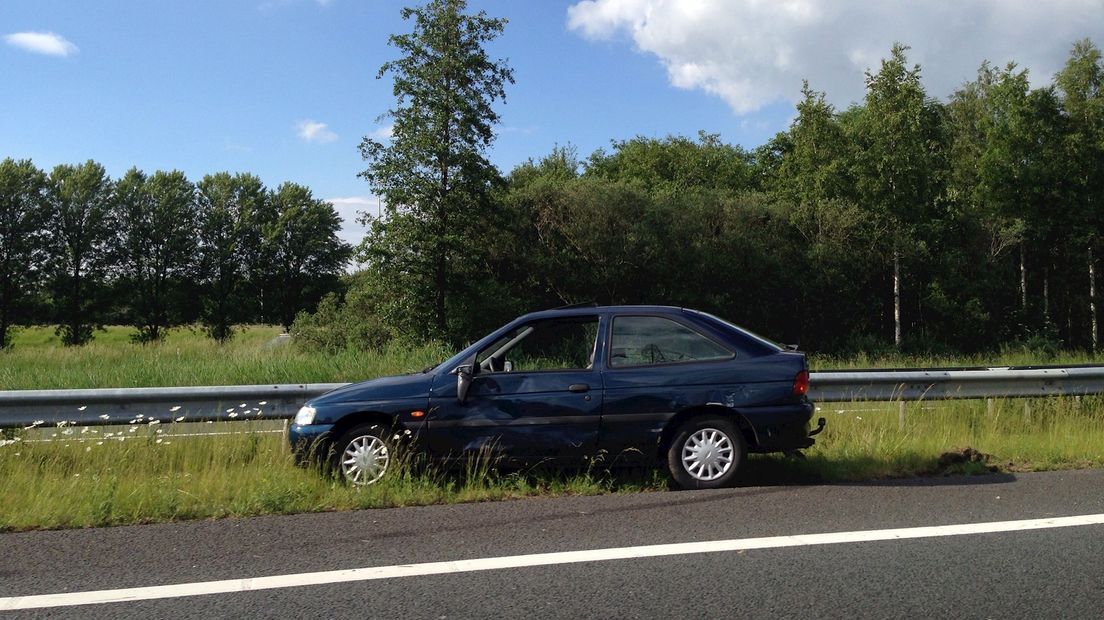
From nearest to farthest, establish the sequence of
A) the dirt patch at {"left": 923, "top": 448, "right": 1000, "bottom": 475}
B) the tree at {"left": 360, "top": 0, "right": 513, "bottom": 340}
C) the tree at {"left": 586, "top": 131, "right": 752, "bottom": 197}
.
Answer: the dirt patch at {"left": 923, "top": 448, "right": 1000, "bottom": 475}, the tree at {"left": 360, "top": 0, "right": 513, "bottom": 340}, the tree at {"left": 586, "top": 131, "right": 752, "bottom": 197}

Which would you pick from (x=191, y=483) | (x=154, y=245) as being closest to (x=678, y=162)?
(x=154, y=245)

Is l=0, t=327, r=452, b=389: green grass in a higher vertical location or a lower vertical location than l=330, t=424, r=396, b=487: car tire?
higher

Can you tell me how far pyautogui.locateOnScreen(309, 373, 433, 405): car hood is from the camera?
694 cm

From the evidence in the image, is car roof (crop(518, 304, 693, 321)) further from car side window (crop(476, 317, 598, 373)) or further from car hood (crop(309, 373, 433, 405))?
car hood (crop(309, 373, 433, 405))

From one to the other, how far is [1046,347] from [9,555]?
3470 cm

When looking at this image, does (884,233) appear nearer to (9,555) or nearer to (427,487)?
(427,487)

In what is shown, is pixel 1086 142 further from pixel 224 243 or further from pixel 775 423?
pixel 224 243

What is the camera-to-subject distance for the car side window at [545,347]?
718 cm

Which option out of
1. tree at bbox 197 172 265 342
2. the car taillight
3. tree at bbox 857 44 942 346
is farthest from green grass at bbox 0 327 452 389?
tree at bbox 197 172 265 342

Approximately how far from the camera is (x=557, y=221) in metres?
32.7

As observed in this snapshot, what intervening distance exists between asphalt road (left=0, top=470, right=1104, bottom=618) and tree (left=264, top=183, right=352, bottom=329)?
2510 inches

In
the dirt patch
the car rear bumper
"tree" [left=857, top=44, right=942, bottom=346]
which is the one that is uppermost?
"tree" [left=857, top=44, right=942, bottom=346]

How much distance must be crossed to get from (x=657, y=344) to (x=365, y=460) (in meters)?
2.53

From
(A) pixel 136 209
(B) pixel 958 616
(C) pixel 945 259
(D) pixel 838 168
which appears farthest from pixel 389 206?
(A) pixel 136 209
